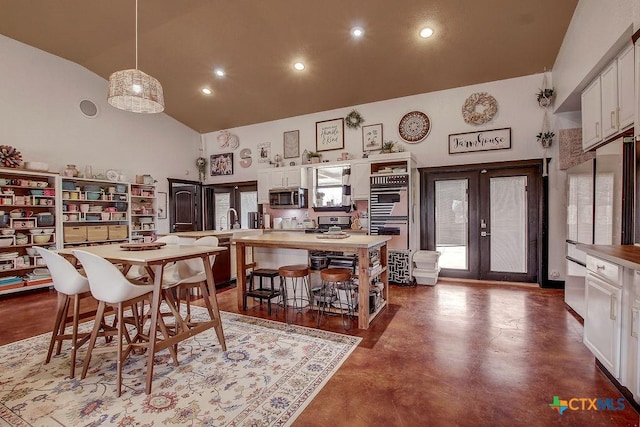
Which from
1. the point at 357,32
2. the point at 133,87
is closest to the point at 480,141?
the point at 357,32

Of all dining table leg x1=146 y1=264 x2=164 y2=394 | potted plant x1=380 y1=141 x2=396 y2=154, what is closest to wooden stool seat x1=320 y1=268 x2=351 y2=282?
dining table leg x1=146 y1=264 x2=164 y2=394

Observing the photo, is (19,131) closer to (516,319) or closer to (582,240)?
(516,319)

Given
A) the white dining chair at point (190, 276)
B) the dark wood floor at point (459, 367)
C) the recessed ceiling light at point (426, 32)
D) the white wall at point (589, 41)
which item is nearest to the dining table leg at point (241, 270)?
the dark wood floor at point (459, 367)

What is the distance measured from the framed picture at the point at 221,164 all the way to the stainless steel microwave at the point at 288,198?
1758 mm

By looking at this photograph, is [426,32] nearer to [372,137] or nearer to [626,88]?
[372,137]

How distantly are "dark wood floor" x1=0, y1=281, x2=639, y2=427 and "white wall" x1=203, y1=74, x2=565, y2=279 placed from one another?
1737 millimetres

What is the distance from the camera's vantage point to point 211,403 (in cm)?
197

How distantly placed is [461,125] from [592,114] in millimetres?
2039

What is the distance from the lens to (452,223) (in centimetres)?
540

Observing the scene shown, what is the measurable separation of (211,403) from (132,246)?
1543 mm

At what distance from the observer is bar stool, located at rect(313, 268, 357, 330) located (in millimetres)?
3141

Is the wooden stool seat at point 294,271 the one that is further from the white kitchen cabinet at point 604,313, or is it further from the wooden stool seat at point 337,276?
the white kitchen cabinet at point 604,313

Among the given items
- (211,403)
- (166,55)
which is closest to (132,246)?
(211,403)

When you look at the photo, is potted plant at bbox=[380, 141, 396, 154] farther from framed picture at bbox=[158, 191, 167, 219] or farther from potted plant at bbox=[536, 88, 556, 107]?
framed picture at bbox=[158, 191, 167, 219]
